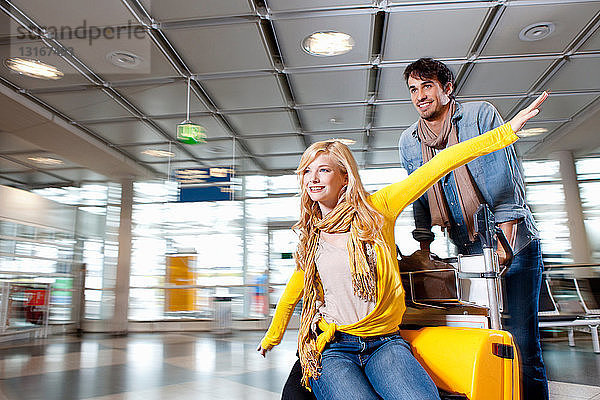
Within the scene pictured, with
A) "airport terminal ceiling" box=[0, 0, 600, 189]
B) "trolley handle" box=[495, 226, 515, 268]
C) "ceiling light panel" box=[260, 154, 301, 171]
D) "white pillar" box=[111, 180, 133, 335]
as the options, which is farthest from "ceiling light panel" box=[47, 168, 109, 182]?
"trolley handle" box=[495, 226, 515, 268]

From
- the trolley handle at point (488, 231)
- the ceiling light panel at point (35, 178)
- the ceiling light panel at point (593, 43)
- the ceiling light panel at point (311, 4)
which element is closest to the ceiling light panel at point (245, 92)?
the ceiling light panel at point (311, 4)

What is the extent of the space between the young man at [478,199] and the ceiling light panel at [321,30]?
1990mm

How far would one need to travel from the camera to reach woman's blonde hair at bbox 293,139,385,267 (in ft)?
4.53

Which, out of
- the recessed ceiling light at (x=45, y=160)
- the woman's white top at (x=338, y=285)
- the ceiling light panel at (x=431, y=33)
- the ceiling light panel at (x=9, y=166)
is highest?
the ceiling light panel at (x=431, y=33)

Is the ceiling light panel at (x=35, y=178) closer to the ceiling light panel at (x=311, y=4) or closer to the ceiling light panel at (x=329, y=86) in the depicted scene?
the ceiling light panel at (x=329, y=86)

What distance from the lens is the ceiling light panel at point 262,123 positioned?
5.43 metres

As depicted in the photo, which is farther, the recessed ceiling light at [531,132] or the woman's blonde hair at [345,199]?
the recessed ceiling light at [531,132]

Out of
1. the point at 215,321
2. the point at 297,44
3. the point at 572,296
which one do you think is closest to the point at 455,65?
the point at 297,44

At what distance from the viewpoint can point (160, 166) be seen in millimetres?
6016

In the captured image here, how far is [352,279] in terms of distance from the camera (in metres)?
1.36

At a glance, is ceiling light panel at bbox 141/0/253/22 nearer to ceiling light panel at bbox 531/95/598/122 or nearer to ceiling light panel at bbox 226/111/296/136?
ceiling light panel at bbox 226/111/296/136

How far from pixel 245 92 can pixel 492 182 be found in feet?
11.9

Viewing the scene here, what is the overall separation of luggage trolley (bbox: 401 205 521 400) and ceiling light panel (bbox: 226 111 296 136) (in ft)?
13.2

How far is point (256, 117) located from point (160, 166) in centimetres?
161
